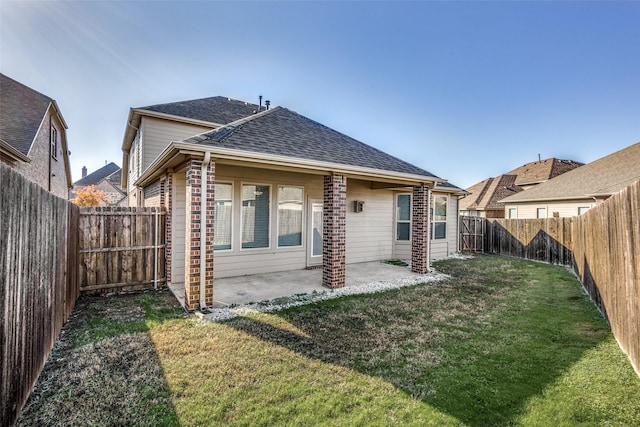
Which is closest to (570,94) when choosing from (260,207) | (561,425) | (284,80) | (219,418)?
(284,80)

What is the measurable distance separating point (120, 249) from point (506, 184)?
29097 millimetres

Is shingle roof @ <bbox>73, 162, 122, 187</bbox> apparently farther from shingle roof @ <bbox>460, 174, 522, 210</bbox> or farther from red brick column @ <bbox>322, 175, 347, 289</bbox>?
shingle roof @ <bbox>460, 174, 522, 210</bbox>

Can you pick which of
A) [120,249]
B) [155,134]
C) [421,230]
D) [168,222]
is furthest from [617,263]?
[155,134]

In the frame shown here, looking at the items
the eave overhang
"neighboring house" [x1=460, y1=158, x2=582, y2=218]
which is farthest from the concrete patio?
"neighboring house" [x1=460, y1=158, x2=582, y2=218]

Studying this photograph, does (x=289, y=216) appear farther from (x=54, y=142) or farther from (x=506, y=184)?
(x=506, y=184)

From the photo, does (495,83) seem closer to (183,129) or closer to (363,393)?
(183,129)

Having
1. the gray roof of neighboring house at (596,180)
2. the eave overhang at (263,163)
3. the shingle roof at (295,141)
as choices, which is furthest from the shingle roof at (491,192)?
the eave overhang at (263,163)

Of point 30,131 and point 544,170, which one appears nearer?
point 30,131

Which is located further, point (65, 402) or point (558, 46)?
point (558, 46)

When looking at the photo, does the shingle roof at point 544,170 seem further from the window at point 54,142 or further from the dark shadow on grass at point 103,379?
the window at point 54,142

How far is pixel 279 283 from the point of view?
7.42m

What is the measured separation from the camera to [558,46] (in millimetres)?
10094

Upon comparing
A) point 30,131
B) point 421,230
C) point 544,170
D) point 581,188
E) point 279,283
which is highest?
point 544,170

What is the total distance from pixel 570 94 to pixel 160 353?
57.6 ft
